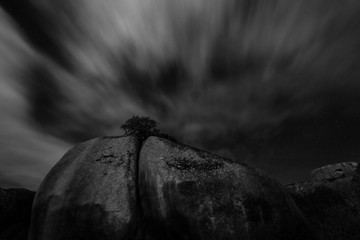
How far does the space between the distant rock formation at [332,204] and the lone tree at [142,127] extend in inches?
344

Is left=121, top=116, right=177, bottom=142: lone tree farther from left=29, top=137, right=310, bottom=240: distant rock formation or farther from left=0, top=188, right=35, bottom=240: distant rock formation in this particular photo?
left=0, top=188, right=35, bottom=240: distant rock formation

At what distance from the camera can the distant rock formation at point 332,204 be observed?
11.1 metres

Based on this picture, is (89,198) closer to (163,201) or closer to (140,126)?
(163,201)

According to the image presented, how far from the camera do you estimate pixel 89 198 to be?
31.8ft

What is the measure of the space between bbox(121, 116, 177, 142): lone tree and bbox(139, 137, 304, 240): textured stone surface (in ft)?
13.2

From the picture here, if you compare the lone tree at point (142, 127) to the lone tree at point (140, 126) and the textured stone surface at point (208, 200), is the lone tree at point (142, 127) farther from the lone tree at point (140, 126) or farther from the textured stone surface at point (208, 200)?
the textured stone surface at point (208, 200)

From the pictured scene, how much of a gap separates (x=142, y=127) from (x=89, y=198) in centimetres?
654

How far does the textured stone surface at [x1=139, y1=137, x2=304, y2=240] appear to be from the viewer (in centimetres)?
898

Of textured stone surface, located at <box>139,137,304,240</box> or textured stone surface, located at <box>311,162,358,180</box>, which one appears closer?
textured stone surface, located at <box>139,137,304,240</box>

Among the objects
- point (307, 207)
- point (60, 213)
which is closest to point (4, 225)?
point (60, 213)

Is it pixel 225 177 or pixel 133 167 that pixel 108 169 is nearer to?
pixel 133 167

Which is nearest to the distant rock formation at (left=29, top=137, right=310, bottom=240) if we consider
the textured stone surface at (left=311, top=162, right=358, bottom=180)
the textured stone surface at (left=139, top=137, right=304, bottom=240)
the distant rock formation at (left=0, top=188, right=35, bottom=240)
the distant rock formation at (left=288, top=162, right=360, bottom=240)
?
the textured stone surface at (left=139, top=137, right=304, bottom=240)

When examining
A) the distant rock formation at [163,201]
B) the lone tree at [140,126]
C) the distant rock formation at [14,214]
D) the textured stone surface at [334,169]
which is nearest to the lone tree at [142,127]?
the lone tree at [140,126]

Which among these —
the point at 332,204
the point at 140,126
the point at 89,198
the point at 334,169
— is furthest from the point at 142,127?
the point at 334,169
